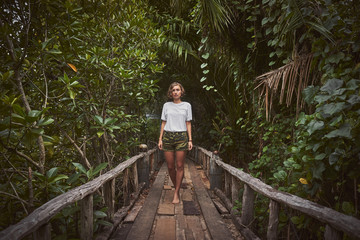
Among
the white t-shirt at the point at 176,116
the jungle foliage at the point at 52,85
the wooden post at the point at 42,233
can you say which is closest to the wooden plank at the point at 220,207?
the white t-shirt at the point at 176,116

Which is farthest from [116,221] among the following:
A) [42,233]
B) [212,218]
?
[42,233]

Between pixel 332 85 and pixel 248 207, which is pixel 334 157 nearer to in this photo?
pixel 332 85

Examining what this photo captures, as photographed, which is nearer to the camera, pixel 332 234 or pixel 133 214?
pixel 332 234

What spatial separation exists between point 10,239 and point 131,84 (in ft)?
9.21

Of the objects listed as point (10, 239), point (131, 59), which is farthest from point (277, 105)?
point (10, 239)

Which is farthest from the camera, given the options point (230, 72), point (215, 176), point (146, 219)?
point (215, 176)

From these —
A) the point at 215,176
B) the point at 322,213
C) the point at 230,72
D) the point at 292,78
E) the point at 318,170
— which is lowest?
the point at 215,176

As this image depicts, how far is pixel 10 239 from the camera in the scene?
0.99 metres

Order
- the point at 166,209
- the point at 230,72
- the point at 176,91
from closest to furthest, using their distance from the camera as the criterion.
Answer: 1. the point at 166,209
2. the point at 176,91
3. the point at 230,72

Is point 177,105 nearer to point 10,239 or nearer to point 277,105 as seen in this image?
point 277,105

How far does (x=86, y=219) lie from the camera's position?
6.27 feet

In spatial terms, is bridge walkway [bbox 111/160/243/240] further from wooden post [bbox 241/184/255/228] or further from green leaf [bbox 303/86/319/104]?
green leaf [bbox 303/86/319/104]

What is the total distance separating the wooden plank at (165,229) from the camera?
2350 mm

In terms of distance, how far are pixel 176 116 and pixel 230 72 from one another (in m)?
1.47
